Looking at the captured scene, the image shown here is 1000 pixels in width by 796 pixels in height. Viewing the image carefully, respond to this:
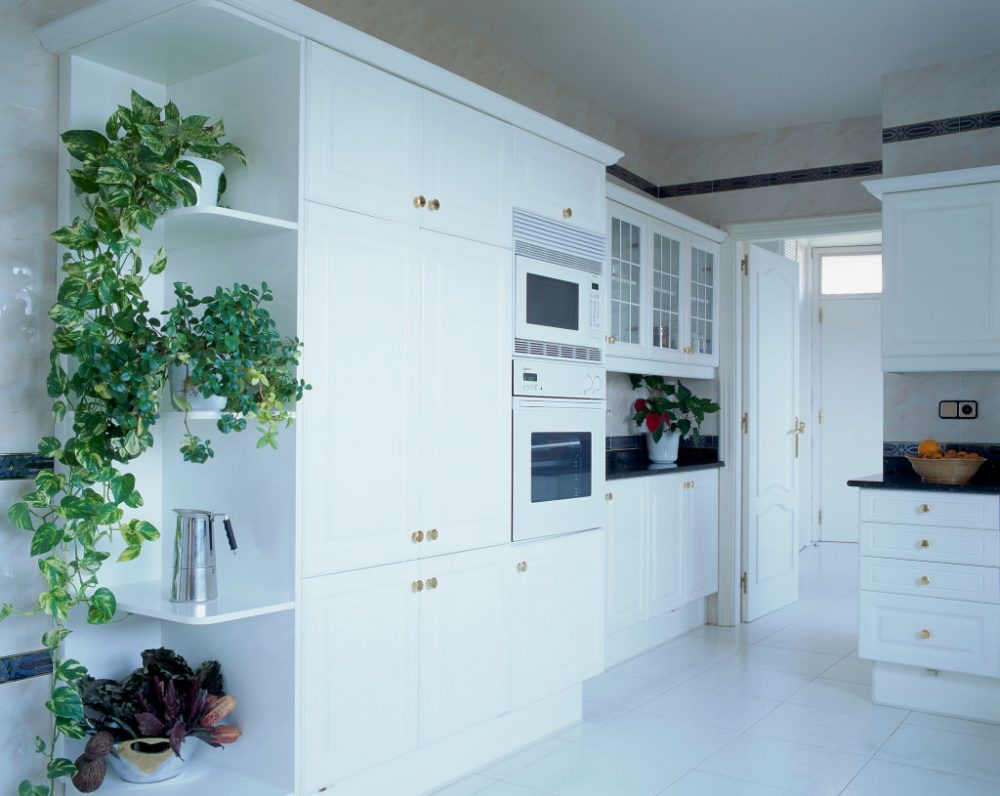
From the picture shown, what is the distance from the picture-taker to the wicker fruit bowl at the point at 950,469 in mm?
3826

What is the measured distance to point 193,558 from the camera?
2.31 metres

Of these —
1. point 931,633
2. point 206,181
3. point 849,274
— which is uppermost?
point 849,274

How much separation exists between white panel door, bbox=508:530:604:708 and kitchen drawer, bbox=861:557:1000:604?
1.18 m

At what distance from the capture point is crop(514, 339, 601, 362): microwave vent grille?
317 centimetres

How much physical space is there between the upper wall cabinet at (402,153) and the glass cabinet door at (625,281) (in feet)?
4.11

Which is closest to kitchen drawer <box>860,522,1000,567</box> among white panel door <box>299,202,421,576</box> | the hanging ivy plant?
white panel door <box>299,202,421,576</box>

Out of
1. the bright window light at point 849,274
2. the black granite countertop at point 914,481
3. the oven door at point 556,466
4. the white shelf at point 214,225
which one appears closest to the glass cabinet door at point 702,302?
the black granite countertop at point 914,481

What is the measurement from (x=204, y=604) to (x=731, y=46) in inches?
127

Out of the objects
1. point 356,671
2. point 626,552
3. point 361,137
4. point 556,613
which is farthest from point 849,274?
point 356,671

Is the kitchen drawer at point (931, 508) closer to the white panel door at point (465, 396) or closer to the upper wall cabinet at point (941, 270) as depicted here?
the upper wall cabinet at point (941, 270)

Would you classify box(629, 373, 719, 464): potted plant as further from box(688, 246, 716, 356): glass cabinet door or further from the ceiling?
the ceiling

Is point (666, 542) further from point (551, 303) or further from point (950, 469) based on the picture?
point (551, 303)

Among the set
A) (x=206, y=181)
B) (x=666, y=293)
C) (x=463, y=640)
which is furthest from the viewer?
(x=666, y=293)

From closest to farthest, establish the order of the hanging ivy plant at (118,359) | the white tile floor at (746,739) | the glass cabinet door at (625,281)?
the hanging ivy plant at (118,359) → the white tile floor at (746,739) → the glass cabinet door at (625,281)
